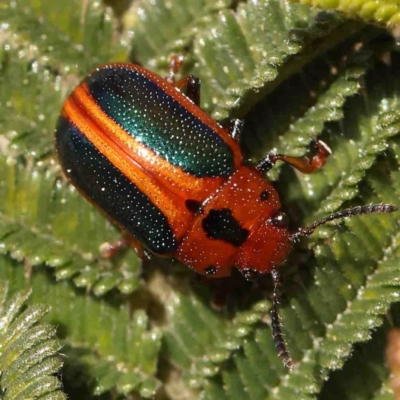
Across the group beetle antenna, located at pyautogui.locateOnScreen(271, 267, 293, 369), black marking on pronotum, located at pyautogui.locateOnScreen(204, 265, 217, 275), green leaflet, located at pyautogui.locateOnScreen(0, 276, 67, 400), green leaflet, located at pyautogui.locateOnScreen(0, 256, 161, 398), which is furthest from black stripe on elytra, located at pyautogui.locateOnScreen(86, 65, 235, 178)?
green leaflet, located at pyautogui.locateOnScreen(0, 276, 67, 400)

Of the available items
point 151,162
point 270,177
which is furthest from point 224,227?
point 151,162

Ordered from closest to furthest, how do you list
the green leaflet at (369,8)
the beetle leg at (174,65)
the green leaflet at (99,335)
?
the green leaflet at (369,8) < the green leaflet at (99,335) < the beetle leg at (174,65)

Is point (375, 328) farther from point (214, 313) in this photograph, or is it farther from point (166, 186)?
point (166, 186)

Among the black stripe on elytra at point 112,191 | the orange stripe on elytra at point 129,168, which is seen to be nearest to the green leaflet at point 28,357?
the black stripe on elytra at point 112,191

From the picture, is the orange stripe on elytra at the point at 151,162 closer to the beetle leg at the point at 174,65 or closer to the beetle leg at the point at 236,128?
the beetle leg at the point at 236,128

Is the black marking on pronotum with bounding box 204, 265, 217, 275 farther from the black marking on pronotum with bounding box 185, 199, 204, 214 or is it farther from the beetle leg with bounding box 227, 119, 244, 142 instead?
the beetle leg with bounding box 227, 119, 244, 142

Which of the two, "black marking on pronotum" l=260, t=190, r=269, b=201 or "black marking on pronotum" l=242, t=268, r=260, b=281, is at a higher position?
"black marking on pronotum" l=260, t=190, r=269, b=201

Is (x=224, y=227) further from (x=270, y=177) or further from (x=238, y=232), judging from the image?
(x=270, y=177)
